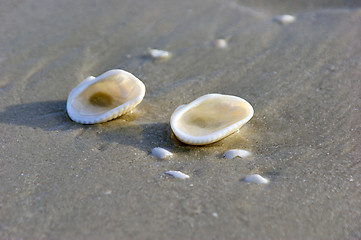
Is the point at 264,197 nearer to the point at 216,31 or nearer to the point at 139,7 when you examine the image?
the point at 216,31

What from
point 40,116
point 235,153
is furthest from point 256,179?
point 40,116

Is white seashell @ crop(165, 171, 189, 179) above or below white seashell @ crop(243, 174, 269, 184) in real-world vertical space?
below

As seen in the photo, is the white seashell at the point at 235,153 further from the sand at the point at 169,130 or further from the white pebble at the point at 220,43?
the white pebble at the point at 220,43

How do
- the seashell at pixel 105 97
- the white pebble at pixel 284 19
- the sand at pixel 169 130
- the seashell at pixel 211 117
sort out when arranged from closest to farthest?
the sand at pixel 169 130
the seashell at pixel 211 117
the seashell at pixel 105 97
the white pebble at pixel 284 19

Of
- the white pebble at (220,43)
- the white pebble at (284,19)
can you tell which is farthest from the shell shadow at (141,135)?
the white pebble at (284,19)

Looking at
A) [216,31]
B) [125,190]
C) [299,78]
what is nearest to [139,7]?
[216,31]

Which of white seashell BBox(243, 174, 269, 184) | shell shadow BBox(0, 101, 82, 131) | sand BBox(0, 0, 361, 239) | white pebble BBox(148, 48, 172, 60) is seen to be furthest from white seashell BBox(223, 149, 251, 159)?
white pebble BBox(148, 48, 172, 60)

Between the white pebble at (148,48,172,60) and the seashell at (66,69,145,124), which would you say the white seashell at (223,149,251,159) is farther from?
the white pebble at (148,48,172,60)
